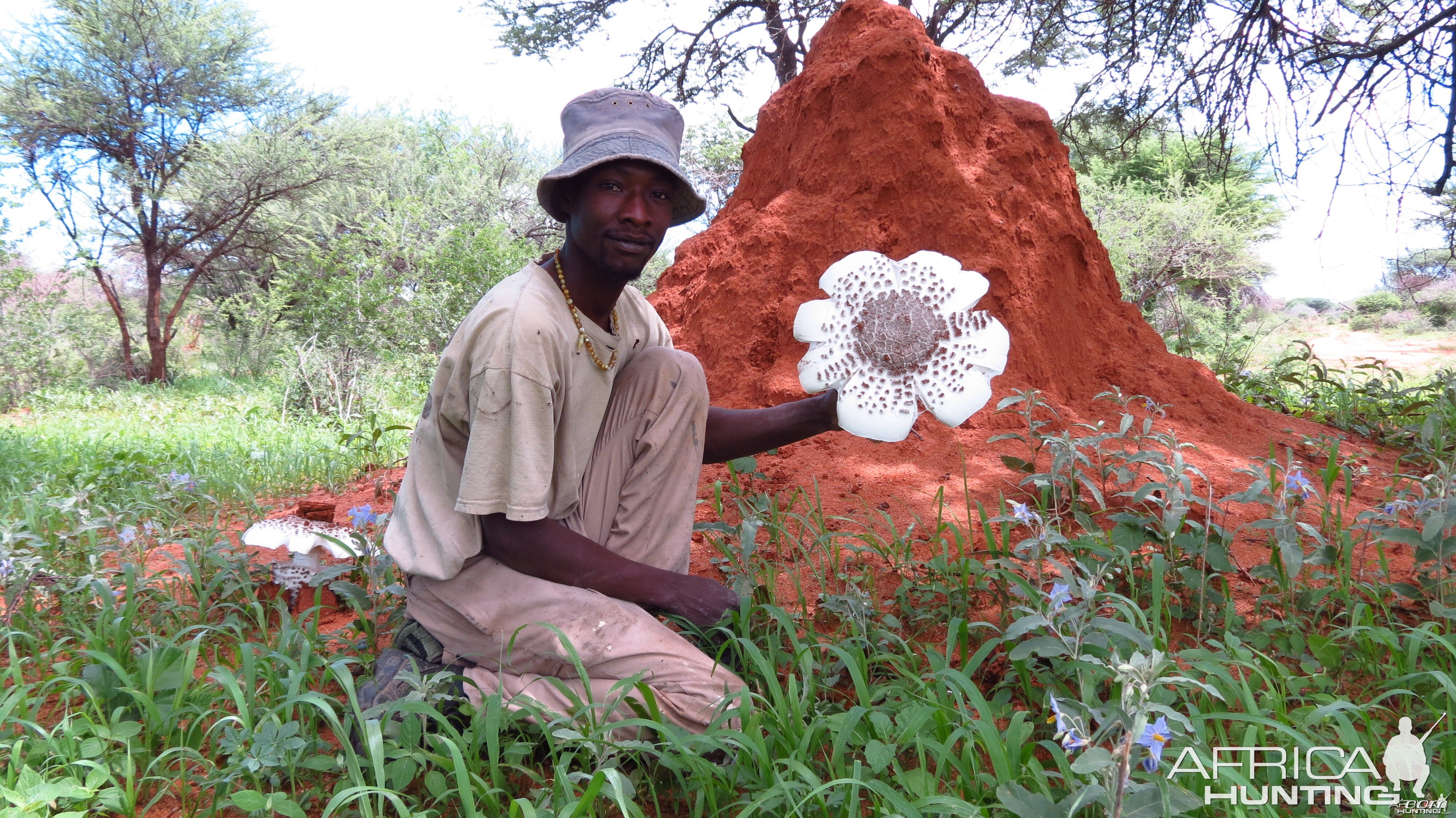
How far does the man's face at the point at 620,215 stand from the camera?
1.76 metres

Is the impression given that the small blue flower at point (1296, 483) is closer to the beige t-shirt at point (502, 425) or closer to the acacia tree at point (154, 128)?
the beige t-shirt at point (502, 425)

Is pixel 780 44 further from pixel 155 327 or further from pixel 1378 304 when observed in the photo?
pixel 1378 304

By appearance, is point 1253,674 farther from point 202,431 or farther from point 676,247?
point 202,431

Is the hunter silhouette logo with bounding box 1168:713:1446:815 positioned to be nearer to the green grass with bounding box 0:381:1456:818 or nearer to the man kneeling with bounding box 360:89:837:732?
the green grass with bounding box 0:381:1456:818

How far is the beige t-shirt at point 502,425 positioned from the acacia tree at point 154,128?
11743mm

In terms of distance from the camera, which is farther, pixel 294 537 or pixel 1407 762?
pixel 294 537

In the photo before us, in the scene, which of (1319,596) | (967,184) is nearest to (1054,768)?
(1319,596)

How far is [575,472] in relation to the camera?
178cm

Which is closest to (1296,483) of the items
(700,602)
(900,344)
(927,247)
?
(900,344)

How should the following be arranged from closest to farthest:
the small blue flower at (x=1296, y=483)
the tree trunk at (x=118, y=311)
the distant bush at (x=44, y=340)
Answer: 1. the small blue flower at (x=1296, y=483)
2. the distant bush at (x=44, y=340)
3. the tree trunk at (x=118, y=311)

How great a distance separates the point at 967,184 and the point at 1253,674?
7.11ft

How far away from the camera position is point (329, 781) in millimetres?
1547

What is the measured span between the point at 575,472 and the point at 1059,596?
100 centimetres

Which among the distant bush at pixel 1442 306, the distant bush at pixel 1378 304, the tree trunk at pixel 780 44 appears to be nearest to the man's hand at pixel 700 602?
the tree trunk at pixel 780 44
